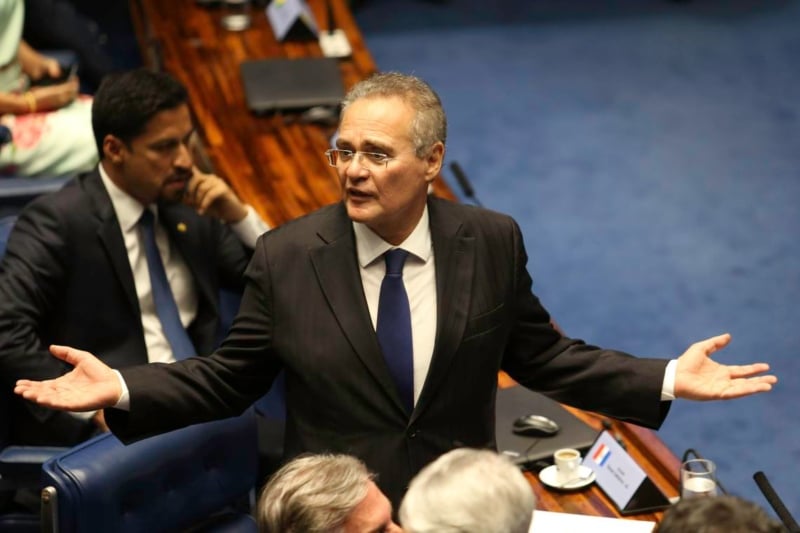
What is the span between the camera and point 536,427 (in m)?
2.97

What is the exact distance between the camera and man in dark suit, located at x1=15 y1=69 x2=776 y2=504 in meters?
2.42

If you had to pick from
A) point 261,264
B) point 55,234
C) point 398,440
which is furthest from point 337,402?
point 55,234

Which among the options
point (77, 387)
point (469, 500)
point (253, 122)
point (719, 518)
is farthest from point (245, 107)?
point (719, 518)

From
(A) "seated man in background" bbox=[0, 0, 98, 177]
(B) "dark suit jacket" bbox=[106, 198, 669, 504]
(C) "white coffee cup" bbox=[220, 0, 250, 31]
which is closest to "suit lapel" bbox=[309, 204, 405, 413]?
(B) "dark suit jacket" bbox=[106, 198, 669, 504]

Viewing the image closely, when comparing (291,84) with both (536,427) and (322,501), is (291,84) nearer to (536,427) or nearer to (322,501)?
(536,427)

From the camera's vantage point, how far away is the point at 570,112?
Answer: 6109 mm

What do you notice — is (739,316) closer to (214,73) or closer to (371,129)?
(214,73)

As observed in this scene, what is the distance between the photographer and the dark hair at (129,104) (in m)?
3.21

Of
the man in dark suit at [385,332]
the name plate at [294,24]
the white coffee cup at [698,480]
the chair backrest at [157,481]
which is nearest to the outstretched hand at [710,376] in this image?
the man in dark suit at [385,332]

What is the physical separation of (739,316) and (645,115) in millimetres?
1626

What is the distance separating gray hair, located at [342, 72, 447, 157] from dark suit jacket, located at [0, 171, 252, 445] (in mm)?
986

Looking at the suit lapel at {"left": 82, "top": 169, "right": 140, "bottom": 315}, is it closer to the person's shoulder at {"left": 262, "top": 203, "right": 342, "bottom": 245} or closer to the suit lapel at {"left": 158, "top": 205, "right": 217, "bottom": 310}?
the suit lapel at {"left": 158, "top": 205, "right": 217, "bottom": 310}

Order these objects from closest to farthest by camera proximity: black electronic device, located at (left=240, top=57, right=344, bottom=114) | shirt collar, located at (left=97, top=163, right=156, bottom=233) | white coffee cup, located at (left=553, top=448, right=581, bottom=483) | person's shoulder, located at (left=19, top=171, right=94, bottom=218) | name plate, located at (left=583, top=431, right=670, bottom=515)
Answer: name plate, located at (left=583, top=431, right=670, bottom=515), white coffee cup, located at (left=553, top=448, right=581, bottom=483), person's shoulder, located at (left=19, top=171, right=94, bottom=218), shirt collar, located at (left=97, top=163, right=156, bottom=233), black electronic device, located at (left=240, top=57, right=344, bottom=114)

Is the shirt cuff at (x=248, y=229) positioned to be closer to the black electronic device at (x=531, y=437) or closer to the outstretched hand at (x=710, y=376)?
the black electronic device at (x=531, y=437)
